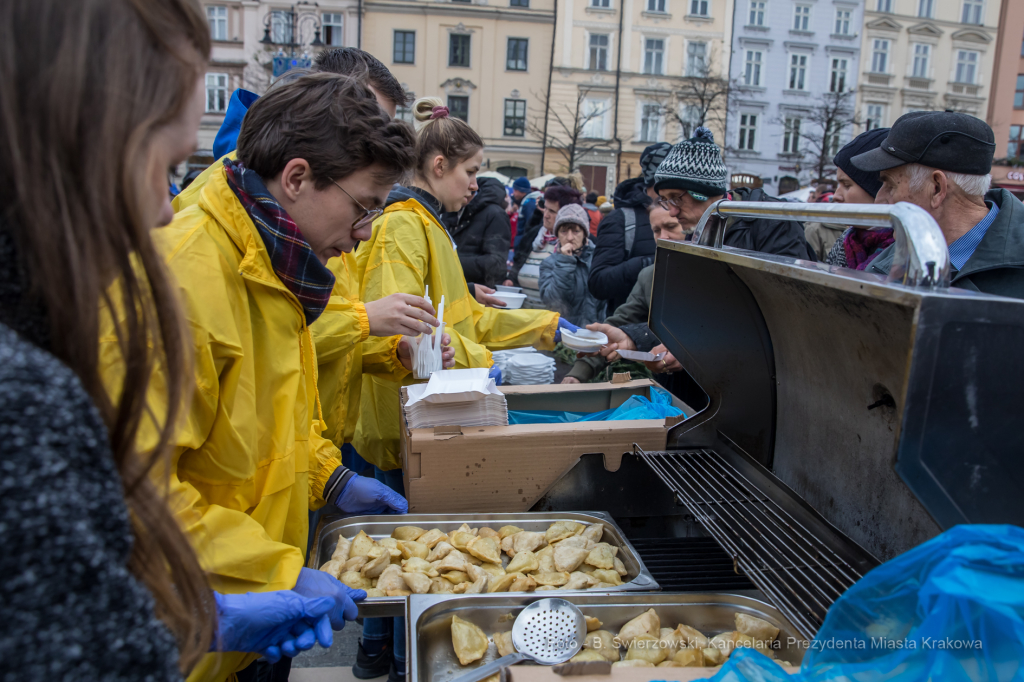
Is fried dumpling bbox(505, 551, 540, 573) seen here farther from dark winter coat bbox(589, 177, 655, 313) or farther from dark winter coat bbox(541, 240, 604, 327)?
dark winter coat bbox(541, 240, 604, 327)

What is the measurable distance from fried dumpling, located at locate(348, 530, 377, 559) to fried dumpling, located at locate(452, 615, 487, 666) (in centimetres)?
43

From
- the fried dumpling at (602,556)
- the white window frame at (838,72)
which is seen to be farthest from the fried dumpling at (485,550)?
the white window frame at (838,72)

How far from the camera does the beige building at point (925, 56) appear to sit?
34375 mm

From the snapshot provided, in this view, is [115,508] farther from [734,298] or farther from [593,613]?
[734,298]

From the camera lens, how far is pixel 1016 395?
1053 mm

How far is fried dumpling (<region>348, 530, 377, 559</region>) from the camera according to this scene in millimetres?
1924

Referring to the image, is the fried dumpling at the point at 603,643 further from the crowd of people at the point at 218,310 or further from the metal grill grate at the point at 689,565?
Result: the crowd of people at the point at 218,310

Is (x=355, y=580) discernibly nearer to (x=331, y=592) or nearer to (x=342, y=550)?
(x=342, y=550)

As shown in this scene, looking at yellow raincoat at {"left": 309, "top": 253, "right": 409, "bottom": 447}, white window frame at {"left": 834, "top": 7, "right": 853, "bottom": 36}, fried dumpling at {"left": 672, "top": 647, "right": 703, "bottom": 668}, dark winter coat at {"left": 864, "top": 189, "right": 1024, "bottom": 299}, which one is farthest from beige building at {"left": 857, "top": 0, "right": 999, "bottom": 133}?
fried dumpling at {"left": 672, "top": 647, "right": 703, "bottom": 668}

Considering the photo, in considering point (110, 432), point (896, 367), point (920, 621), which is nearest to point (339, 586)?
point (110, 432)

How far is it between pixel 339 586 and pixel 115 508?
3.36ft

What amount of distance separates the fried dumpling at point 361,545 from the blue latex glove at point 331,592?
1.09 feet

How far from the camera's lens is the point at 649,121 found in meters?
33.6

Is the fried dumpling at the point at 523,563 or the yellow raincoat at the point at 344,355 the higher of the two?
the yellow raincoat at the point at 344,355
